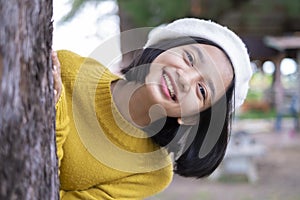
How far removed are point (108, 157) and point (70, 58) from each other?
0.68 ft

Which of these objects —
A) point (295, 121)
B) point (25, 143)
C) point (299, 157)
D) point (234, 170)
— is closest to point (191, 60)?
point (25, 143)

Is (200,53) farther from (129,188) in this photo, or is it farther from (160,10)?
(160,10)

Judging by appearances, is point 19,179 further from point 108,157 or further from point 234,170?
point 234,170

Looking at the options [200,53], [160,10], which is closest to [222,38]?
[200,53]

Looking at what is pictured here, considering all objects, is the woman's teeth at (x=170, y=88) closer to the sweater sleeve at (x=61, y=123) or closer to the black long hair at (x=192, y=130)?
the black long hair at (x=192, y=130)

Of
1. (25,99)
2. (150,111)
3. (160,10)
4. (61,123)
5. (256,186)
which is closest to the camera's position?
(25,99)

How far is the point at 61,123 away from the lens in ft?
3.19

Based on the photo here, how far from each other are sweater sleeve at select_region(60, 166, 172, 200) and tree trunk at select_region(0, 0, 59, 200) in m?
0.27

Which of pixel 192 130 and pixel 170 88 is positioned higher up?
pixel 170 88

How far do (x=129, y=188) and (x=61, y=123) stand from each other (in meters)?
0.24

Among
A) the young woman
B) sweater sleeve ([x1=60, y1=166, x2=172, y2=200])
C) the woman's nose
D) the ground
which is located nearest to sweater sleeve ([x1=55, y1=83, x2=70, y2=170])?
the young woman

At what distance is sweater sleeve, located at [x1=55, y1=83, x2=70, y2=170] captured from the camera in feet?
3.15

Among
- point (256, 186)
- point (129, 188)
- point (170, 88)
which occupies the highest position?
point (170, 88)

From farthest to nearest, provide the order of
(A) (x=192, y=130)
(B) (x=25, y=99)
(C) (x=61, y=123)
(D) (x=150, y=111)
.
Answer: (A) (x=192, y=130)
(D) (x=150, y=111)
(C) (x=61, y=123)
(B) (x=25, y=99)
